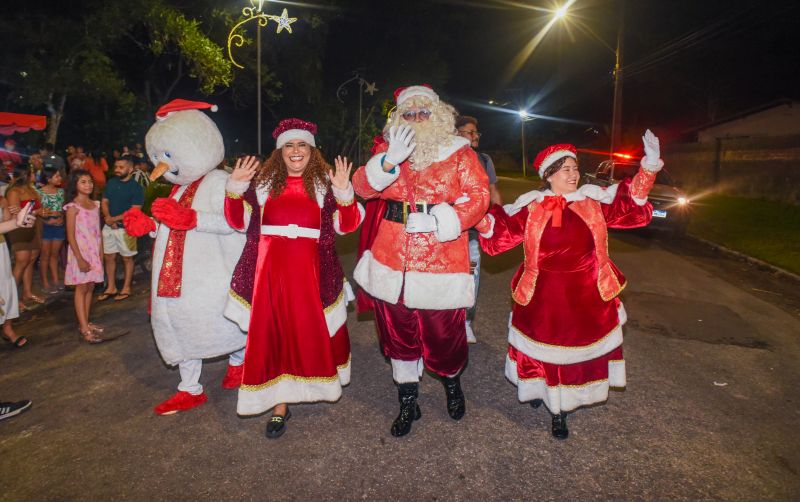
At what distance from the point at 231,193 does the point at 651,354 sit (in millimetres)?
4121

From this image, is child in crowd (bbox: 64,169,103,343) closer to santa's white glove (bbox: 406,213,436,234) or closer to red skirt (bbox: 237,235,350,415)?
red skirt (bbox: 237,235,350,415)

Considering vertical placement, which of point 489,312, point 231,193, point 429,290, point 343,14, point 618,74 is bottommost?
point 489,312

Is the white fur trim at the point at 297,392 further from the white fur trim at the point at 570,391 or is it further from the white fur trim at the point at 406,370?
the white fur trim at the point at 570,391

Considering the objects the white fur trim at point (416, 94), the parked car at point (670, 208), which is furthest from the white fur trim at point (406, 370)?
the parked car at point (670, 208)

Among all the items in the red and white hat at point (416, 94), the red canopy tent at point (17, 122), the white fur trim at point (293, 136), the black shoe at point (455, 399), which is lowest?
the black shoe at point (455, 399)

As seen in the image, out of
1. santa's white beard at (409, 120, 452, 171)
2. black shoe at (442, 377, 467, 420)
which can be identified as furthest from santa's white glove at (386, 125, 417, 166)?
black shoe at (442, 377, 467, 420)

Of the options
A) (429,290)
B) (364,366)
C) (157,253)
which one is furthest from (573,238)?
(157,253)

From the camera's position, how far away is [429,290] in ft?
11.0

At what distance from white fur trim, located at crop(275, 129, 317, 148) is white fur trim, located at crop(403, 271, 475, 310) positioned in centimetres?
115

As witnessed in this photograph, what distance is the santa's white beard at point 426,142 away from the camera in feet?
11.0

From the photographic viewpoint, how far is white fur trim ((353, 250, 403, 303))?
338cm

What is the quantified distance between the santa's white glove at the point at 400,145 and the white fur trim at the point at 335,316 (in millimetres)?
1093

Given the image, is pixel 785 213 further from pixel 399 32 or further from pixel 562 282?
pixel 399 32

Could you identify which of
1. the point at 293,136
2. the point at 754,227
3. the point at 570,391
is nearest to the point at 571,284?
the point at 570,391
